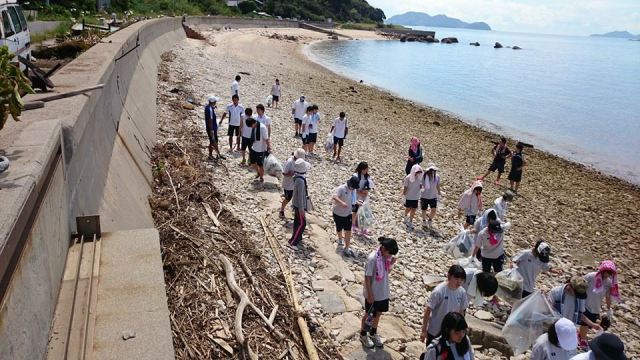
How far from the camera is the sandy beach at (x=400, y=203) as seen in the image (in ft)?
27.5

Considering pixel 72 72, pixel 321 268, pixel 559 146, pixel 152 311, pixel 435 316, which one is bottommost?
pixel 559 146

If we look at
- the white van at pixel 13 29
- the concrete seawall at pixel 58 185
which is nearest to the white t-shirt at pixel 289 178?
the concrete seawall at pixel 58 185

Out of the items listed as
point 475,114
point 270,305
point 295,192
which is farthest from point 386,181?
point 475,114

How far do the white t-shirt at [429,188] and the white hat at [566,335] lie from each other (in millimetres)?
6576

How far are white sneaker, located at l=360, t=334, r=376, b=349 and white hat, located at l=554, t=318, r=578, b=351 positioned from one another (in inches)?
100

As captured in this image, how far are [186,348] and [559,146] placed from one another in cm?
2926

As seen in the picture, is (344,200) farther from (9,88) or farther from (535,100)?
(535,100)

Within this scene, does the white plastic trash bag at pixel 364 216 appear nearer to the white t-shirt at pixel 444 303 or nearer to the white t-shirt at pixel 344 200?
the white t-shirt at pixel 344 200

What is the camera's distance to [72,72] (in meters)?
9.02

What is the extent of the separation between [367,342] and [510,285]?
3.02 meters

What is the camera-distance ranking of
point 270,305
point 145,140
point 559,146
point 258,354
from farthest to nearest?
point 559,146 < point 145,140 < point 270,305 < point 258,354

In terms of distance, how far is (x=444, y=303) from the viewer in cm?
618

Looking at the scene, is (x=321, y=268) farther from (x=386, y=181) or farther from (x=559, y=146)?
(x=559, y=146)

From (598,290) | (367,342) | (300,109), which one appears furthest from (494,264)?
(300,109)
